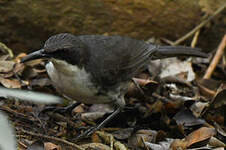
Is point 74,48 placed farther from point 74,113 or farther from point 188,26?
point 188,26

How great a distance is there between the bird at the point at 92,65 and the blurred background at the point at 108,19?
3.56ft

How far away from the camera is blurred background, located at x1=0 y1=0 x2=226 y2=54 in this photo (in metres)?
4.79

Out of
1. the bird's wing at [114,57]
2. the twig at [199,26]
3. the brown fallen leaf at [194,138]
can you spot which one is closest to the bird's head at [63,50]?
the bird's wing at [114,57]

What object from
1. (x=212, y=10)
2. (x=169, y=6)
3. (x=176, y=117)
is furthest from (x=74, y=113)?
(x=212, y=10)

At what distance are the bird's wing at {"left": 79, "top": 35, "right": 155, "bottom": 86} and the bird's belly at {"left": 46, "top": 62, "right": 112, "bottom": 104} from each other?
4.8 inches

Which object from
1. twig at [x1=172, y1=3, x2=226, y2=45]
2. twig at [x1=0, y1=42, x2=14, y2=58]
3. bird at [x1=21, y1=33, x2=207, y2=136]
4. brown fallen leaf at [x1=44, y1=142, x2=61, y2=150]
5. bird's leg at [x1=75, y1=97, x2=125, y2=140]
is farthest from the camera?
twig at [x1=172, y1=3, x2=226, y2=45]

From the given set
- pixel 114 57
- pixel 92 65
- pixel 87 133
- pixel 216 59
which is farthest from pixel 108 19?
pixel 87 133

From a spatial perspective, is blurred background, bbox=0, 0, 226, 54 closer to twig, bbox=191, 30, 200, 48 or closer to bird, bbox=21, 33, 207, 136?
twig, bbox=191, 30, 200, 48

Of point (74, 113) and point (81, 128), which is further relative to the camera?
point (74, 113)

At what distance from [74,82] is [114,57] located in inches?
25.6

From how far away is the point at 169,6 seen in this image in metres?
5.36

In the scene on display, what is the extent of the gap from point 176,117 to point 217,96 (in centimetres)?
49

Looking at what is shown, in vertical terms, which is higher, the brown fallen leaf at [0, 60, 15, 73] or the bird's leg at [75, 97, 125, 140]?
the brown fallen leaf at [0, 60, 15, 73]

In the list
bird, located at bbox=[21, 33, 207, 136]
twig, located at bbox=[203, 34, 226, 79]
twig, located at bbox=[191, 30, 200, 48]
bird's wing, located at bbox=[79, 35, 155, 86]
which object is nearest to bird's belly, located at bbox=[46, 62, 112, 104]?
bird, located at bbox=[21, 33, 207, 136]
